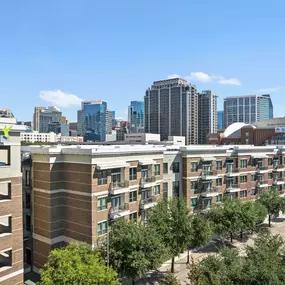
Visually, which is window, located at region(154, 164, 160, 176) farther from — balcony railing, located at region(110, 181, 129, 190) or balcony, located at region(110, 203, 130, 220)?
balcony, located at region(110, 203, 130, 220)

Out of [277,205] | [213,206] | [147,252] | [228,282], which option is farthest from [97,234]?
[277,205]

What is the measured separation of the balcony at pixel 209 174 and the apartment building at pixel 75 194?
14.9 meters

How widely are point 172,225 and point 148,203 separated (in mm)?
4761

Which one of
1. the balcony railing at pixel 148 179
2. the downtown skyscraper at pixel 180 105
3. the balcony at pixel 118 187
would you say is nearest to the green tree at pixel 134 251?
the balcony at pixel 118 187

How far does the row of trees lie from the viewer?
70.0ft

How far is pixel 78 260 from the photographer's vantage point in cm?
2198

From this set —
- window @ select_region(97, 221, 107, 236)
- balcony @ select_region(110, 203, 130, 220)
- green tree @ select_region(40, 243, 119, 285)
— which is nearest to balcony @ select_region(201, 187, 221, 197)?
balcony @ select_region(110, 203, 130, 220)

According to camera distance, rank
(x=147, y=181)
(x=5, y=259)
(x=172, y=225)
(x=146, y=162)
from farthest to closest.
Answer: (x=147, y=181) < (x=146, y=162) < (x=172, y=225) < (x=5, y=259)

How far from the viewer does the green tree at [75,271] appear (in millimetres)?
19922

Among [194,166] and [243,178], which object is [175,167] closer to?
[194,166]

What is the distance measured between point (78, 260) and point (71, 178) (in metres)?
11.2

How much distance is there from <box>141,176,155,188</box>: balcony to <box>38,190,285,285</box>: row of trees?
2986 mm

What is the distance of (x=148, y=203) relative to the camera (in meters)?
36.5

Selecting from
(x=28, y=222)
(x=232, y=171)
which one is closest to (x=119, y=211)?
(x=28, y=222)
